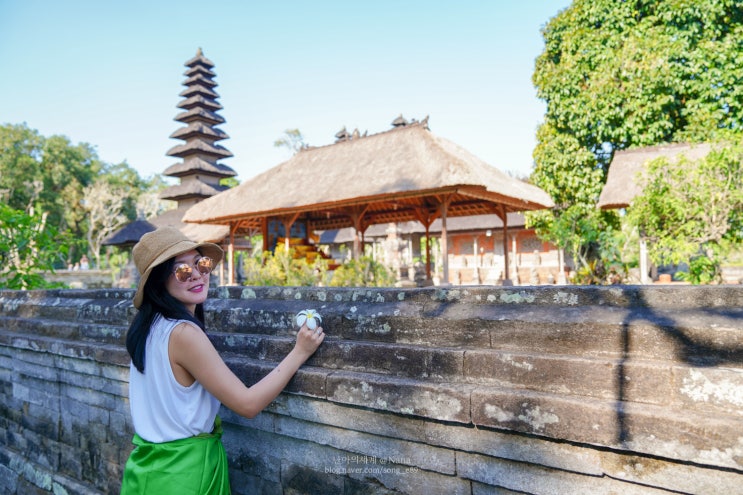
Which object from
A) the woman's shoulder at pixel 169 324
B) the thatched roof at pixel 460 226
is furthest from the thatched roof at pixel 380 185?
the woman's shoulder at pixel 169 324

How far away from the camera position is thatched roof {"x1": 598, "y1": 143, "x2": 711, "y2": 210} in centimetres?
1373

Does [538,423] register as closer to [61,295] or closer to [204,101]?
[61,295]

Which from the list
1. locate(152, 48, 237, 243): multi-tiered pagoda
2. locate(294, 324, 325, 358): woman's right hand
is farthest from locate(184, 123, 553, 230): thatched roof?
locate(152, 48, 237, 243): multi-tiered pagoda

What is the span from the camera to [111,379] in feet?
11.1

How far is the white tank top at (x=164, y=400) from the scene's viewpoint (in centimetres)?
200

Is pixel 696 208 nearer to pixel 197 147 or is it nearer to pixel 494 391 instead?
pixel 494 391

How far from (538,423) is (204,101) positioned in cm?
3206

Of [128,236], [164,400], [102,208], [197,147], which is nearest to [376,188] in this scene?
[164,400]

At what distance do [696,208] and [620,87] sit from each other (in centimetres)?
860

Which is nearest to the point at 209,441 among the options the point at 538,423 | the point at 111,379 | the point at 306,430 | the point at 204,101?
the point at 306,430

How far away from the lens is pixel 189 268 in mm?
2148

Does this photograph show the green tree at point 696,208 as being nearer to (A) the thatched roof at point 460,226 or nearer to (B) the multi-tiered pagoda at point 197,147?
(A) the thatched roof at point 460,226

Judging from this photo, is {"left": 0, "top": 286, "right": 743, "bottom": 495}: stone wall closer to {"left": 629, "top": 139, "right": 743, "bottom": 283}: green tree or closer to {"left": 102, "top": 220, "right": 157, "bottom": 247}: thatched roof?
{"left": 629, "top": 139, "right": 743, "bottom": 283}: green tree

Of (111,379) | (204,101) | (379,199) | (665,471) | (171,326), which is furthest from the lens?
(204,101)
